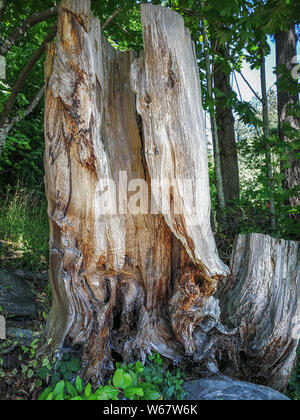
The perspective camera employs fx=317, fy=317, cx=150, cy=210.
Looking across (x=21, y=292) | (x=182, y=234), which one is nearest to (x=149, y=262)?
(x=182, y=234)

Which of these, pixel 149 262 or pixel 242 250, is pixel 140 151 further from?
pixel 242 250

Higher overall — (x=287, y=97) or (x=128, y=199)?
(x=287, y=97)

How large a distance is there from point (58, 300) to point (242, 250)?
1880 mm

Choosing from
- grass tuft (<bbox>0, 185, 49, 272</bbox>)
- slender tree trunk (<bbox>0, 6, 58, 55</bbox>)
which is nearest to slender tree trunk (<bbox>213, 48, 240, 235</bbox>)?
slender tree trunk (<bbox>0, 6, 58, 55</bbox>)

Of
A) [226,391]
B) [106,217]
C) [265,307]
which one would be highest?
[106,217]

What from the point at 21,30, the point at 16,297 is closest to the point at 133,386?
the point at 16,297

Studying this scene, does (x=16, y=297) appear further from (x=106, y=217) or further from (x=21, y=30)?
(x=21, y=30)

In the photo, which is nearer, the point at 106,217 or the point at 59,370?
the point at 59,370

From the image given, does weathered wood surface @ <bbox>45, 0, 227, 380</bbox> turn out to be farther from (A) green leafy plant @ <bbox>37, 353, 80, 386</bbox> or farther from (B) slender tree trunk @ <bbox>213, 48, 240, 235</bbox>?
(B) slender tree trunk @ <bbox>213, 48, 240, 235</bbox>

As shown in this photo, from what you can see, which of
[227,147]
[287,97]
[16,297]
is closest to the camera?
[16,297]

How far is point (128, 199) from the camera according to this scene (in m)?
2.80

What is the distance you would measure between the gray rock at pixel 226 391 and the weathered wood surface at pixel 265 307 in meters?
0.43

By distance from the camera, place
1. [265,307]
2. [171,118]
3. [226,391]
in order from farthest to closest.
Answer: [265,307]
[171,118]
[226,391]

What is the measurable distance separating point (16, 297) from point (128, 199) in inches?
84.4
